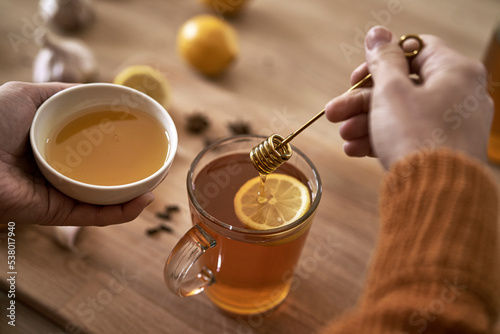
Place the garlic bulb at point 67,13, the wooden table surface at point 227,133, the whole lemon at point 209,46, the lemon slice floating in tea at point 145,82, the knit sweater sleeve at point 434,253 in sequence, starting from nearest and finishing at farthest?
the knit sweater sleeve at point 434,253 < the wooden table surface at point 227,133 < the lemon slice floating in tea at point 145,82 < the whole lemon at point 209,46 < the garlic bulb at point 67,13

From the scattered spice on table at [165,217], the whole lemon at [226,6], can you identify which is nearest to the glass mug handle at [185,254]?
the scattered spice on table at [165,217]

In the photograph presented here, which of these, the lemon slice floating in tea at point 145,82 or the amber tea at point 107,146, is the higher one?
the amber tea at point 107,146

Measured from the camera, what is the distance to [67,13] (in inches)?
53.6

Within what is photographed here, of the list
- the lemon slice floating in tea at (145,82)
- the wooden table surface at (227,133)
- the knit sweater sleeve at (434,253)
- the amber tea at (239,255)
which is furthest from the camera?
the lemon slice floating in tea at (145,82)

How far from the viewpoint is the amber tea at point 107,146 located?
0.75 meters

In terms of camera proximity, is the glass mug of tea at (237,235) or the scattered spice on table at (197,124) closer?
the glass mug of tea at (237,235)

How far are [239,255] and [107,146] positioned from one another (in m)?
0.27

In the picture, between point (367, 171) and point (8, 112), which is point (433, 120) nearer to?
point (367, 171)

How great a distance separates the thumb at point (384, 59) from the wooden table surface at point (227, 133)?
0.40 metres

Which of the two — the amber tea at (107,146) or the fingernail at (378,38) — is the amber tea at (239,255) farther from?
the fingernail at (378,38)

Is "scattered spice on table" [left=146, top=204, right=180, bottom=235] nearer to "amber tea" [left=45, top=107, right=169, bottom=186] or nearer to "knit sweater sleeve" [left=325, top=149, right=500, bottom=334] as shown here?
"amber tea" [left=45, top=107, right=169, bottom=186]

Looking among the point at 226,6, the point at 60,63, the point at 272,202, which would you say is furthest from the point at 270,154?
the point at 226,6

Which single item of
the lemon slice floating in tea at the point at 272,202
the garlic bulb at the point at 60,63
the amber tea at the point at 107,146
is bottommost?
the garlic bulb at the point at 60,63

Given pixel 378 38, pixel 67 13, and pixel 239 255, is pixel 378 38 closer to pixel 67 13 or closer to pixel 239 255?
pixel 239 255
